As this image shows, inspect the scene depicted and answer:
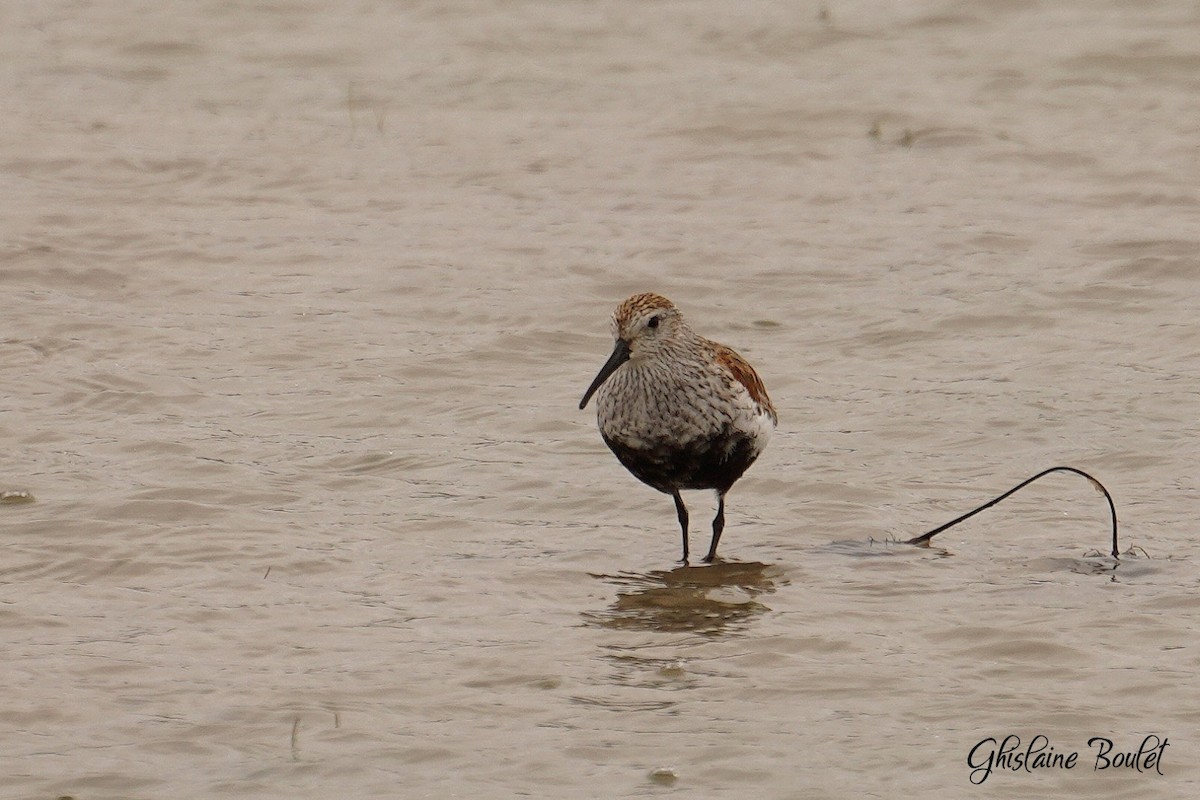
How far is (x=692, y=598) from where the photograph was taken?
8.52 metres

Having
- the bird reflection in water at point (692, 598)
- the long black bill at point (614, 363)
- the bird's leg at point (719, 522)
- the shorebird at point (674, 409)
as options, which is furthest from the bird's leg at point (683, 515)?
the long black bill at point (614, 363)

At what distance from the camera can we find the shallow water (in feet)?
22.7

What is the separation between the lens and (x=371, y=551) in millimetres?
9023

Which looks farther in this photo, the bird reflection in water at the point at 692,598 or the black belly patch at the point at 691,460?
the black belly patch at the point at 691,460

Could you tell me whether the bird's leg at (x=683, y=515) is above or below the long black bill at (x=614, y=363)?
below

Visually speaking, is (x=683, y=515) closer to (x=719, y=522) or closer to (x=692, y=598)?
(x=719, y=522)

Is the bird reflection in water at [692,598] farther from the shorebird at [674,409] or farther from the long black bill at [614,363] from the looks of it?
the long black bill at [614,363]

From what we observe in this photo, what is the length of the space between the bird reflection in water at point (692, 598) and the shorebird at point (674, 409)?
0.28 m

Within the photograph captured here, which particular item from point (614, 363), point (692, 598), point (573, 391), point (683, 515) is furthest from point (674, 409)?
point (573, 391)

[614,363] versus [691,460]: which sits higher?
[614,363]

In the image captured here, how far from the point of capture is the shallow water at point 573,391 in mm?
6910

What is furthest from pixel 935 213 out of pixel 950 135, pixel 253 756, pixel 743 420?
pixel 253 756

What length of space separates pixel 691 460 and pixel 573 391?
104 inches

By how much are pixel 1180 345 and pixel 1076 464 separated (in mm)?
2229
